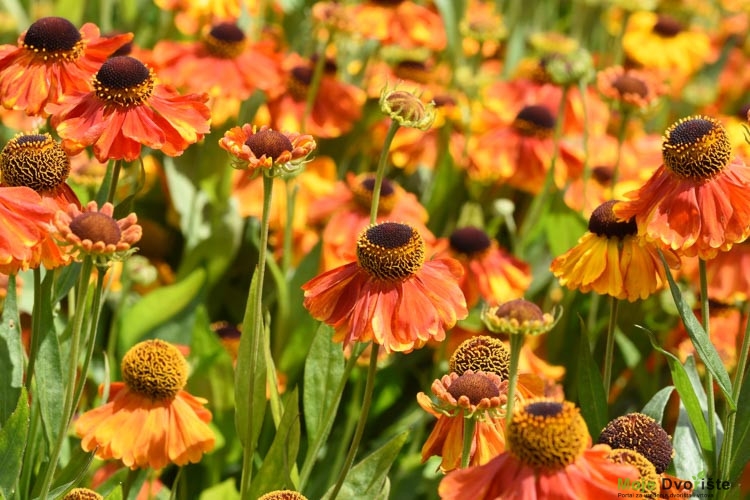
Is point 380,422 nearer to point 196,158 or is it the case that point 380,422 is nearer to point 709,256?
point 196,158

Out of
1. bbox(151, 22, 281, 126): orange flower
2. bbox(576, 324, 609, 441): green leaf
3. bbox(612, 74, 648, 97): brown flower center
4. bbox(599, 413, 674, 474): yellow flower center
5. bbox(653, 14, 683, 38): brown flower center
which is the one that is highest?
bbox(612, 74, 648, 97): brown flower center

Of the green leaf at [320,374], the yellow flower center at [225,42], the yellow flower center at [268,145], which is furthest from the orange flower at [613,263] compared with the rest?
the yellow flower center at [225,42]

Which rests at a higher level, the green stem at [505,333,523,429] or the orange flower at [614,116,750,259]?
the orange flower at [614,116,750,259]

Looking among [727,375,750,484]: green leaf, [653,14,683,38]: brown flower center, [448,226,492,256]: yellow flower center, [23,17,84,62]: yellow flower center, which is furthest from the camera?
[653,14,683,38]: brown flower center

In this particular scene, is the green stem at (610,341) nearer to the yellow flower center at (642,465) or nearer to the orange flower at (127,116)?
the yellow flower center at (642,465)

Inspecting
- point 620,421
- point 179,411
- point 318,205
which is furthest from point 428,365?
point 620,421

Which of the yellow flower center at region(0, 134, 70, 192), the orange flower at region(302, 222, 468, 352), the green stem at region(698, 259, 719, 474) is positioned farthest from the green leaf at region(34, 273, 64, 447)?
the green stem at region(698, 259, 719, 474)

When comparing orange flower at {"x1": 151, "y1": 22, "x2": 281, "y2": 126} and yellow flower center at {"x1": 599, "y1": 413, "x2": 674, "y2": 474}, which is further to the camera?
orange flower at {"x1": 151, "y1": 22, "x2": 281, "y2": 126}

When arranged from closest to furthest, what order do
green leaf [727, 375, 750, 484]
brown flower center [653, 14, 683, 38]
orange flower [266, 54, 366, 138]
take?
1. green leaf [727, 375, 750, 484]
2. orange flower [266, 54, 366, 138]
3. brown flower center [653, 14, 683, 38]

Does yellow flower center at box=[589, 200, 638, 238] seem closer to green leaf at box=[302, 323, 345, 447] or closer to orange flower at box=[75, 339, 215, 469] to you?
green leaf at box=[302, 323, 345, 447]
